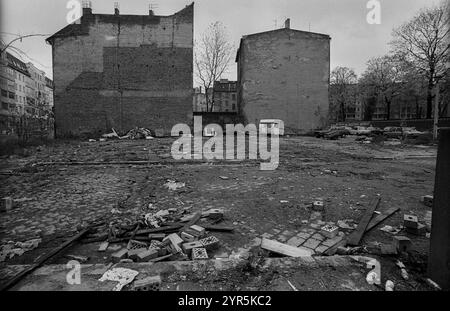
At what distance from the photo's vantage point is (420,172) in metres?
7.49

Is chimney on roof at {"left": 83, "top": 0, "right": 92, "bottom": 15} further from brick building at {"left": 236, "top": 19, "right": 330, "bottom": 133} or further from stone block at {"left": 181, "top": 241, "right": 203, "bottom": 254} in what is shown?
stone block at {"left": 181, "top": 241, "right": 203, "bottom": 254}

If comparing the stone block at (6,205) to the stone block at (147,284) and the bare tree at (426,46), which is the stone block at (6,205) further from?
the bare tree at (426,46)

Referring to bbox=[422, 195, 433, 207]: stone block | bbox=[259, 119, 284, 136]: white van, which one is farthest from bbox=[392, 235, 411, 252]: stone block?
bbox=[259, 119, 284, 136]: white van

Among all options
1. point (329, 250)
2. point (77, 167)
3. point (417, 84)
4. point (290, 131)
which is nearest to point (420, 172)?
point (329, 250)

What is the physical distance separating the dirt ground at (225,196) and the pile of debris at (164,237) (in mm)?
174

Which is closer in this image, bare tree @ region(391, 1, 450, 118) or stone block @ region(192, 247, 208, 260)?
stone block @ region(192, 247, 208, 260)

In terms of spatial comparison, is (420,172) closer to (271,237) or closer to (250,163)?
(250,163)

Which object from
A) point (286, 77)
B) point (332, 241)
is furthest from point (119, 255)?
point (286, 77)

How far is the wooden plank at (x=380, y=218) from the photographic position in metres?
3.68

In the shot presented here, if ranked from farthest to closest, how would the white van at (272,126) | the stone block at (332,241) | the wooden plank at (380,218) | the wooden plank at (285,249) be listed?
the white van at (272,126) < the wooden plank at (380,218) < the stone block at (332,241) < the wooden plank at (285,249)

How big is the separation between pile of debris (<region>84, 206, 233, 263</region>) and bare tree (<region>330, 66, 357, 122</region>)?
53.2 meters

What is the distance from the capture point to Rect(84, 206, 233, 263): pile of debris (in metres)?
2.75

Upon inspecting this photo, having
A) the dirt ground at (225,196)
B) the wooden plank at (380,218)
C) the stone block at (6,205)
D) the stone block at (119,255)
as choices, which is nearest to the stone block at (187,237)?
the dirt ground at (225,196)
